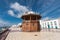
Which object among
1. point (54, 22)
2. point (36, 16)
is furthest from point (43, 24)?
point (36, 16)

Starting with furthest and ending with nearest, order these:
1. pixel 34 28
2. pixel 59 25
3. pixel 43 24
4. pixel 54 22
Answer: pixel 43 24 < pixel 54 22 < pixel 59 25 < pixel 34 28

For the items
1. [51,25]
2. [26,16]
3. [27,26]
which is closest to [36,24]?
[27,26]

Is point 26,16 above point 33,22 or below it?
above

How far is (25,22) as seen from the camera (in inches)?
782

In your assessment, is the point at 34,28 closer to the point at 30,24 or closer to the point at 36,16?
the point at 30,24

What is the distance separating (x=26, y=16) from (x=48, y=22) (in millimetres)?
37464

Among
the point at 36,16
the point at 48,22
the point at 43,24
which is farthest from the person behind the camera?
the point at 43,24

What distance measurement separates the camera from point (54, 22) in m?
50.1

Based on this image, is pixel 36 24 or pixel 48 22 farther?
pixel 48 22

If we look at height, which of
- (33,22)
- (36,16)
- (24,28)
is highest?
(36,16)

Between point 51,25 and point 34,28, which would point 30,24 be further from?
point 51,25

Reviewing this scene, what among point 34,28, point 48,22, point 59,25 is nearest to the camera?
point 34,28

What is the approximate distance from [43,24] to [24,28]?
43.0 meters

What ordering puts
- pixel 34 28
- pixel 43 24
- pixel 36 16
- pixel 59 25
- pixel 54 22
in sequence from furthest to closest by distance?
pixel 43 24
pixel 54 22
pixel 59 25
pixel 36 16
pixel 34 28
